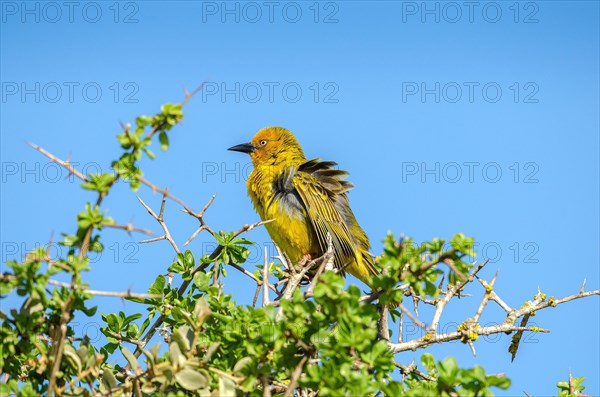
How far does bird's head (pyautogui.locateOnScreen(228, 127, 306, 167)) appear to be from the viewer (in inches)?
281

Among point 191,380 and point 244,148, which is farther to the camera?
point 244,148

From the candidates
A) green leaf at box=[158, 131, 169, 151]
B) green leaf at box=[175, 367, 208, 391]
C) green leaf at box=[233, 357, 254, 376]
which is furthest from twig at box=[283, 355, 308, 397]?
green leaf at box=[158, 131, 169, 151]

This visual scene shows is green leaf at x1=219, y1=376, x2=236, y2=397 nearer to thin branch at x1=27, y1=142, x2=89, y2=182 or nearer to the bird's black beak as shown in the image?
thin branch at x1=27, y1=142, x2=89, y2=182

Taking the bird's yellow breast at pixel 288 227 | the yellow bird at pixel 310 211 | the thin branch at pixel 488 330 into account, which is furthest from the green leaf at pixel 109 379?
the bird's yellow breast at pixel 288 227

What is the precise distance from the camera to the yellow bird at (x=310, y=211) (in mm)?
6359

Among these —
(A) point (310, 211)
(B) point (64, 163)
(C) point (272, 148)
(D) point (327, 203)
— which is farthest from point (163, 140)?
(C) point (272, 148)

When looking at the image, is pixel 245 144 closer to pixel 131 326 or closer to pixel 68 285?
pixel 131 326

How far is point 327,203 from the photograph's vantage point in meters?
6.52

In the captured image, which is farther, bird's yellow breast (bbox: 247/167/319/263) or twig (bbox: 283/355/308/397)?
bird's yellow breast (bbox: 247/167/319/263)

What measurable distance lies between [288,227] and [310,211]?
22 cm

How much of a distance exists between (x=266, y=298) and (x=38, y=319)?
0.96 meters

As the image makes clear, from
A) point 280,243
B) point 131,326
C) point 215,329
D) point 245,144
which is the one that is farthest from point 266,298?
point 245,144

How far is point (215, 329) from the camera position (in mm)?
3184

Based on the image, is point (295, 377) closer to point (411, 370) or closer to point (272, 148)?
point (411, 370)
